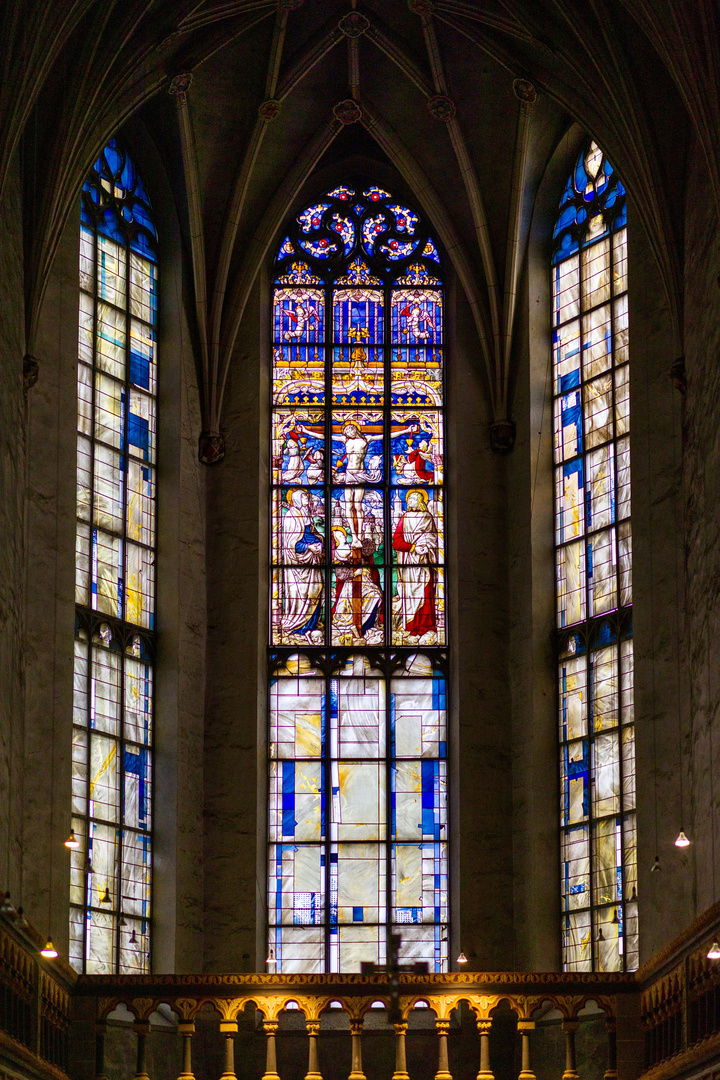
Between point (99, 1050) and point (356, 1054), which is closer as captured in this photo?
point (356, 1054)

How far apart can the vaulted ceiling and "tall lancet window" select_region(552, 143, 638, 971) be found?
854 mm

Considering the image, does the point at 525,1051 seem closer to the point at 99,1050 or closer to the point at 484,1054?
the point at 484,1054

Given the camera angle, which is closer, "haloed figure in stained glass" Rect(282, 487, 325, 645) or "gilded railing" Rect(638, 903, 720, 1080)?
"gilded railing" Rect(638, 903, 720, 1080)

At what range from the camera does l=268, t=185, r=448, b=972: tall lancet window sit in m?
26.2

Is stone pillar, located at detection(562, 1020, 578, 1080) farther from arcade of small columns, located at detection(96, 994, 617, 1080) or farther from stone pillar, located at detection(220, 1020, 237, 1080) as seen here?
stone pillar, located at detection(220, 1020, 237, 1080)

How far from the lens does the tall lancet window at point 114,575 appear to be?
24891mm

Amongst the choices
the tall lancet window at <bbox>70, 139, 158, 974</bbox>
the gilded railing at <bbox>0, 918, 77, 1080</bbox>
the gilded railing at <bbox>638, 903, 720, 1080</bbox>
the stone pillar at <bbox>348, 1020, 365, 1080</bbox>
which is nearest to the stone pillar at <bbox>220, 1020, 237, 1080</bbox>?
the stone pillar at <bbox>348, 1020, 365, 1080</bbox>

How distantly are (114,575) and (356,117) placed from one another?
23.2ft

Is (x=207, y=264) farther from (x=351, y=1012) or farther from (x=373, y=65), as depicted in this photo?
(x=351, y=1012)

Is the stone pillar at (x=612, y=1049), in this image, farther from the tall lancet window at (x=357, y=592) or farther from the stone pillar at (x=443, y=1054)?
the tall lancet window at (x=357, y=592)

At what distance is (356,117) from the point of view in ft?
92.0

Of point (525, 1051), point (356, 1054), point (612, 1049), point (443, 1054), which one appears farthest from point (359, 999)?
point (612, 1049)

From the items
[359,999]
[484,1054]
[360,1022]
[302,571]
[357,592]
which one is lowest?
[484,1054]

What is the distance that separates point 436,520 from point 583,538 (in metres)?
2.34
